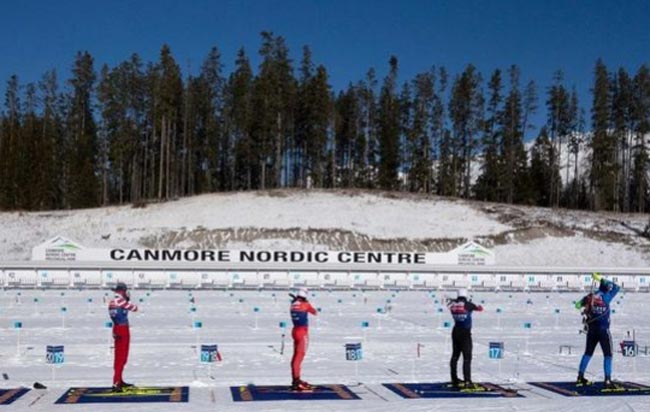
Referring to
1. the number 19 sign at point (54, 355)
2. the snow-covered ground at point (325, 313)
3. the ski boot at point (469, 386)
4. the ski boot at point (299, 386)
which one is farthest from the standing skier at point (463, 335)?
the number 19 sign at point (54, 355)

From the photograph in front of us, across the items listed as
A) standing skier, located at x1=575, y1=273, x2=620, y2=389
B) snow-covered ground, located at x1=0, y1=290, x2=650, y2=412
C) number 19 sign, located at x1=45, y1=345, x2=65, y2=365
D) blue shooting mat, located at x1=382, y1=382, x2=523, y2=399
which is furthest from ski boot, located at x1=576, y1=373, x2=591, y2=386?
number 19 sign, located at x1=45, y1=345, x2=65, y2=365

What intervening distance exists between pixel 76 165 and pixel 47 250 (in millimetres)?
31148

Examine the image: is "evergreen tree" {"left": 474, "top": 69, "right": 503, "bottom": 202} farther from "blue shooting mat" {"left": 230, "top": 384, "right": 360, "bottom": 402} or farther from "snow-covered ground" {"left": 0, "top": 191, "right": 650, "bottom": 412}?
"blue shooting mat" {"left": 230, "top": 384, "right": 360, "bottom": 402}

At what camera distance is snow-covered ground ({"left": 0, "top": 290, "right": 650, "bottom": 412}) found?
1254 cm

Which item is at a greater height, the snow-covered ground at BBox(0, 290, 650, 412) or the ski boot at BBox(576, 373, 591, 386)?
the ski boot at BBox(576, 373, 591, 386)

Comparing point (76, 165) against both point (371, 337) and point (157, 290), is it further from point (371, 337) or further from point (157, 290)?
point (371, 337)

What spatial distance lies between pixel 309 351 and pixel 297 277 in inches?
869

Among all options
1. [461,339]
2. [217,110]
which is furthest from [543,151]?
[461,339]

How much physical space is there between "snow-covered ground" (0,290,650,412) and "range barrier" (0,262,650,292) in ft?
19.4

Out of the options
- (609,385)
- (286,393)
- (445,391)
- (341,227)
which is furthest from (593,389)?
(341,227)

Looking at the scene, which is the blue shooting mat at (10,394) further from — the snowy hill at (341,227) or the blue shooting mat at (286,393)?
the snowy hill at (341,227)

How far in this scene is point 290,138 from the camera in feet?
260

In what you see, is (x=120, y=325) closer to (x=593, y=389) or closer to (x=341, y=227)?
(x=593, y=389)

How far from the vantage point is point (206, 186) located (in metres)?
84.1
